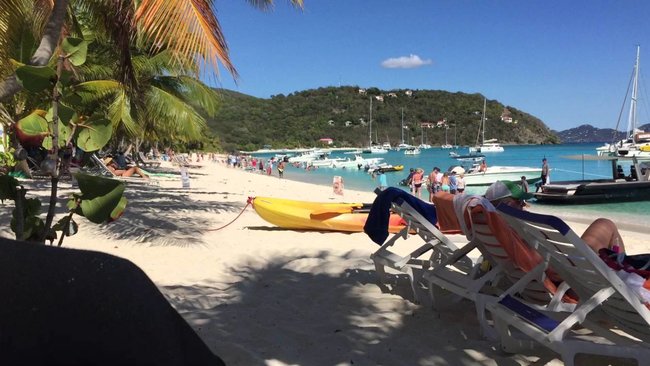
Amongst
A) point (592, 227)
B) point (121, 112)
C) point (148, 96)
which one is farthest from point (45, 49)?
point (148, 96)

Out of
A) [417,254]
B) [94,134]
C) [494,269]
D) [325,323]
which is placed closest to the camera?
[94,134]

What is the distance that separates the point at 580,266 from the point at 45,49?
3.77m

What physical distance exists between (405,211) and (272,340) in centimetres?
143

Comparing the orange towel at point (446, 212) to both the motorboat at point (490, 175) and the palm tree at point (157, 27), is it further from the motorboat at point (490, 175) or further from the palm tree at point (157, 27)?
the motorboat at point (490, 175)

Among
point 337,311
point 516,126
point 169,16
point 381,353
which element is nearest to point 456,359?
point 381,353

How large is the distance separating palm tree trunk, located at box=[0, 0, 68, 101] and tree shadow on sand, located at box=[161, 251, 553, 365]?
189 cm

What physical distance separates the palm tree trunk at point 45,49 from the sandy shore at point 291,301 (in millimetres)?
1701

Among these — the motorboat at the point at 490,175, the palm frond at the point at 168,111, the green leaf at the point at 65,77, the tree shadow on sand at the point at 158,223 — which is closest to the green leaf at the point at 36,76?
the green leaf at the point at 65,77

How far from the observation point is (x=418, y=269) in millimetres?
4004

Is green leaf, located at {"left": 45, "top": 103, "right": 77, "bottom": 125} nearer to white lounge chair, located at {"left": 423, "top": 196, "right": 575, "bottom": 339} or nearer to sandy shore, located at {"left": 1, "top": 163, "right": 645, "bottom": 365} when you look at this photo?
sandy shore, located at {"left": 1, "top": 163, "right": 645, "bottom": 365}

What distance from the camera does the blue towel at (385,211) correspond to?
12.6ft

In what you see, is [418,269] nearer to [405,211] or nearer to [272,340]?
[405,211]

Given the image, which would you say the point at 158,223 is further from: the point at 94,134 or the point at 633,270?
the point at 633,270

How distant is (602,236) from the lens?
12.1 ft
